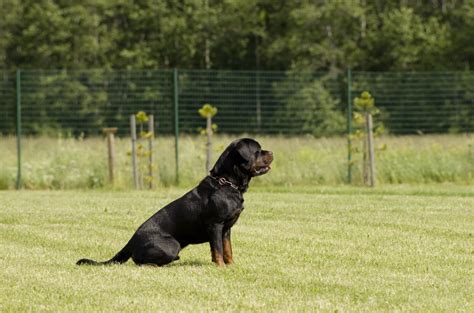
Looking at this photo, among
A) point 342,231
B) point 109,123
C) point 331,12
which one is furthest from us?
point 331,12

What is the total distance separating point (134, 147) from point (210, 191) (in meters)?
10.4

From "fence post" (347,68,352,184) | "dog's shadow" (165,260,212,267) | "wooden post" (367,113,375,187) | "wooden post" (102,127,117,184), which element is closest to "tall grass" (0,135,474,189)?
"fence post" (347,68,352,184)

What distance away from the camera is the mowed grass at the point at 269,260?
778 centimetres

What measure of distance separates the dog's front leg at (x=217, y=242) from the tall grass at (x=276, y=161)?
10.7 meters

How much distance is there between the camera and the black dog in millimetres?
9375

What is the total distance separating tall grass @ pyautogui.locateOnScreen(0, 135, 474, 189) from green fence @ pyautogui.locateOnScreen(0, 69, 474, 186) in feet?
1.22

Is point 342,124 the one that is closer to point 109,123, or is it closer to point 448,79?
point 448,79

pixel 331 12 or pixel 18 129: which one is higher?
pixel 331 12

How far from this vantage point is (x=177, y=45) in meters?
50.7

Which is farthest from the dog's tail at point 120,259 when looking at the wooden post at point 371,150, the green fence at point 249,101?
the green fence at point 249,101

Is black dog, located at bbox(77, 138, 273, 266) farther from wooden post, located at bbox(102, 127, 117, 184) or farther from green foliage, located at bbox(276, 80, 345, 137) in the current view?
green foliage, located at bbox(276, 80, 345, 137)

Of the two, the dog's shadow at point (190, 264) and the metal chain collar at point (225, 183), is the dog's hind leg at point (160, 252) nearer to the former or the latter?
the dog's shadow at point (190, 264)

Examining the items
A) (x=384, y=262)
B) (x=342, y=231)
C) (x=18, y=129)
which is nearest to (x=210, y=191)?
(x=384, y=262)

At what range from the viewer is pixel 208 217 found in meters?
9.36
